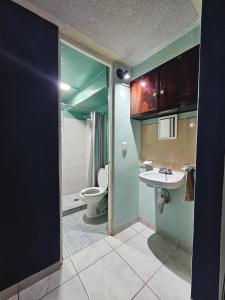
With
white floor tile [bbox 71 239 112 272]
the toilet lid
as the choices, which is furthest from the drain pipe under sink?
the toilet lid

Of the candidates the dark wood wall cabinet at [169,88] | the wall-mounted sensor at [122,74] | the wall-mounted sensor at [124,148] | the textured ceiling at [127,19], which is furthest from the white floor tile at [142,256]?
the textured ceiling at [127,19]

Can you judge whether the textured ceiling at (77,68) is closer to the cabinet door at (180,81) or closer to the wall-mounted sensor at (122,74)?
the wall-mounted sensor at (122,74)

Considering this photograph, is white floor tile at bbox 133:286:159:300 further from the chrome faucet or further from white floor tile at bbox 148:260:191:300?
the chrome faucet

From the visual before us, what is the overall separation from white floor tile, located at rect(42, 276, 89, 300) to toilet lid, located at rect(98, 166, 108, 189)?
136 centimetres

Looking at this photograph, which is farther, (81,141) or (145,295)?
(81,141)

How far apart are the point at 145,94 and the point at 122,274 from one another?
6.61 ft

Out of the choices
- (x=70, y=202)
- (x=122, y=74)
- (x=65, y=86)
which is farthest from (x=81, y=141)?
(x=122, y=74)

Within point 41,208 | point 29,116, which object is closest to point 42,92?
point 29,116

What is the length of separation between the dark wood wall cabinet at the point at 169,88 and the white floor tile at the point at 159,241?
165 cm

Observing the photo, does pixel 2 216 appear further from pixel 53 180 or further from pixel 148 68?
pixel 148 68

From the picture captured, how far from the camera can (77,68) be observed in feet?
6.65

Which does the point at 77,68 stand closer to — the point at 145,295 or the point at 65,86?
the point at 65,86

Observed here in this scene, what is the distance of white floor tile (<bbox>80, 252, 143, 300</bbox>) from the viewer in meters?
1.09

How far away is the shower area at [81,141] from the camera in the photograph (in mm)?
1823
